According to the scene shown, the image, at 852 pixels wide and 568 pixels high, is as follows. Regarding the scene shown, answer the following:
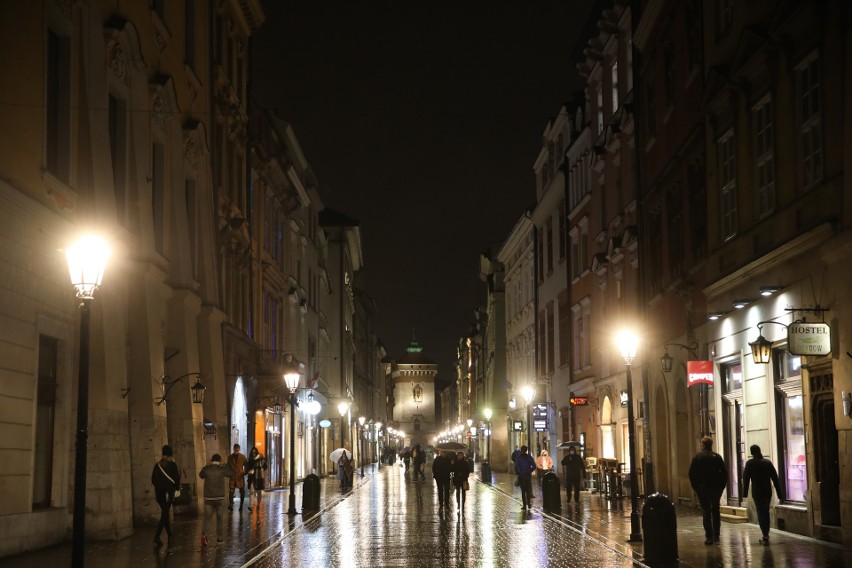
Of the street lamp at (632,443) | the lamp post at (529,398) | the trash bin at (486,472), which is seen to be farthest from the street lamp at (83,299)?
the lamp post at (529,398)

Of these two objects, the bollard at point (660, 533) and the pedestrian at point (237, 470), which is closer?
the bollard at point (660, 533)

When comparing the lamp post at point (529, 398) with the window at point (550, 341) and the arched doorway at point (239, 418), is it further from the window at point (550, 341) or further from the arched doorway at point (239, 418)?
the arched doorway at point (239, 418)

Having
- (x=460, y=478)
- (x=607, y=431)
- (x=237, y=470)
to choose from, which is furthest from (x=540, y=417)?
(x=237, y=470)

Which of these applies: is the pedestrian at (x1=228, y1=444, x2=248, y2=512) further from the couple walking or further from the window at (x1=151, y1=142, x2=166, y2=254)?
the window at (x1=151, y1=142, x2=166, y2=254)

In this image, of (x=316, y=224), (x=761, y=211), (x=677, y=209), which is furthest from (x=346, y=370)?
(x=761, y=211)

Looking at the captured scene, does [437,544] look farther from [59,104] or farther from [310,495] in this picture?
[310,495]

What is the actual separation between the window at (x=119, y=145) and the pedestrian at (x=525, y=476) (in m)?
13.0

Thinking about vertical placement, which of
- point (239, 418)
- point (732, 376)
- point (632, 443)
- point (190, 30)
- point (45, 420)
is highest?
point (190, 30)

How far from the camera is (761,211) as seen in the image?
23.6 meters

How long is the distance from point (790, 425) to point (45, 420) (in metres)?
13.2

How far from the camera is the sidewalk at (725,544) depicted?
17.7 m

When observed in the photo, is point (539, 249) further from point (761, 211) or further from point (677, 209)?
point (761, 211)

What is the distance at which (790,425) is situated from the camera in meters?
22.5

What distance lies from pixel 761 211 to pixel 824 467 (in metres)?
5.43
